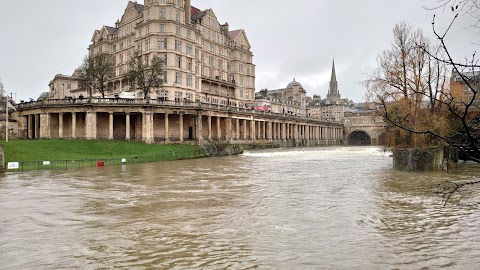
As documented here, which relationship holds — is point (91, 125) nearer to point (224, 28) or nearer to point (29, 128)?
point (29, 128)

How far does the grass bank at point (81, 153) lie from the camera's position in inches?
1516

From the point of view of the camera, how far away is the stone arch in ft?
484

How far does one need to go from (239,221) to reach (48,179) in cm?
1996

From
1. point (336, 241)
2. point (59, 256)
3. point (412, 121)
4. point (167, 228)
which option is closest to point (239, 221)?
point (167, 228)

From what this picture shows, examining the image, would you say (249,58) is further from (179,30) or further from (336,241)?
(336,241)

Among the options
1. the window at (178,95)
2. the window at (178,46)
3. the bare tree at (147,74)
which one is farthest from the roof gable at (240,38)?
the bare tree at (147,74)

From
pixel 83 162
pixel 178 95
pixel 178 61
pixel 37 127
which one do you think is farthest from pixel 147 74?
pixel 83 162

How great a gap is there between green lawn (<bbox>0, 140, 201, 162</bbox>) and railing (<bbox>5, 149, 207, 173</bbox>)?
8.97 feet

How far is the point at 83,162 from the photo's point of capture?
4106cm

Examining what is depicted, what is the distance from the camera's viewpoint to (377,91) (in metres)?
37.1

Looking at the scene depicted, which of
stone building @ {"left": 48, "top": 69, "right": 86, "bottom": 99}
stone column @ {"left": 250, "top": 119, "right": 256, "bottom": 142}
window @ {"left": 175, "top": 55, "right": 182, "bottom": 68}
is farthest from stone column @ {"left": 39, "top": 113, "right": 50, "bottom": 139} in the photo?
stone building @ {"left": 48, "top": 69, "right": 86, "bottom": 99}

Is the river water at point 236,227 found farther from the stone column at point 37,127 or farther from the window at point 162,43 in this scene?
the window at point 162,43

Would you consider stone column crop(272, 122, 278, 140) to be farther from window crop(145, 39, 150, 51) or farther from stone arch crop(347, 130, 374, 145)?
stone arch crop(347, 130, 374, 145)

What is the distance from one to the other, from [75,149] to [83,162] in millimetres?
9077
